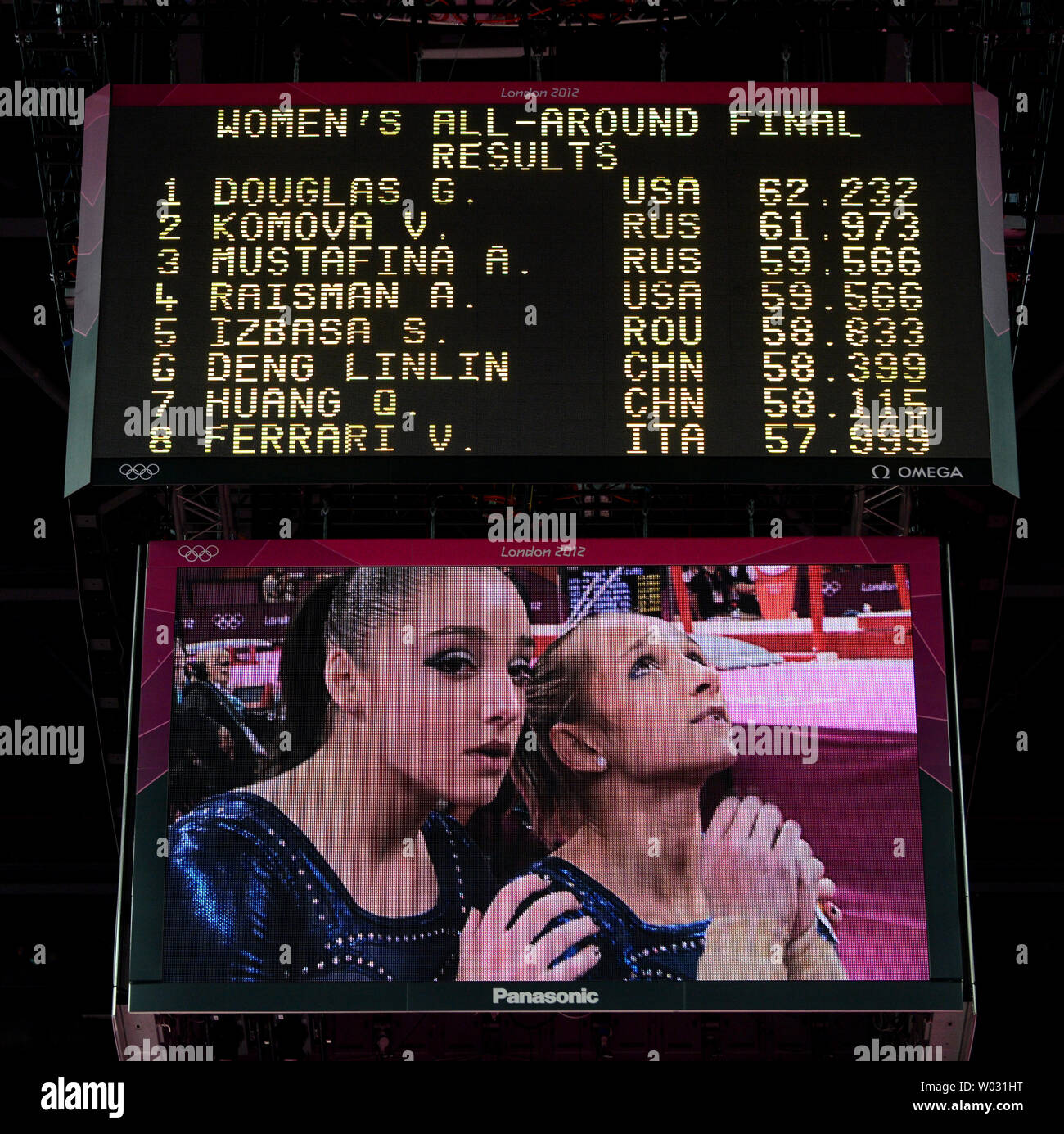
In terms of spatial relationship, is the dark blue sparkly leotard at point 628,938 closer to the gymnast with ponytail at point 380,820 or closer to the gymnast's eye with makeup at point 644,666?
the gymnast with ponytail at point 380,820

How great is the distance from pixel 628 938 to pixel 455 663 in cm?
229

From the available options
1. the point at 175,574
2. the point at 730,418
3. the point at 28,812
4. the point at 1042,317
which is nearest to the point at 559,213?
the point at 730,418

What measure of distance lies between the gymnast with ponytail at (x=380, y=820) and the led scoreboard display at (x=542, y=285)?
1288mm

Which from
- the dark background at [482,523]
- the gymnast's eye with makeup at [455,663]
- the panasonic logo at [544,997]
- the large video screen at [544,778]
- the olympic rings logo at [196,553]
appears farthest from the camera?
the dark background at [482,523]

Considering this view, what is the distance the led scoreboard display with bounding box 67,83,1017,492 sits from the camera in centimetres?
1273

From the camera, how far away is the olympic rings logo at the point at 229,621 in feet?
44.1

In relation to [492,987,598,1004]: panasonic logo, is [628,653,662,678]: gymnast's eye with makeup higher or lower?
higher

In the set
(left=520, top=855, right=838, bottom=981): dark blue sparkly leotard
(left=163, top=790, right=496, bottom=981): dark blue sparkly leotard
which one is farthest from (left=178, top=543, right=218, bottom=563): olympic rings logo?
(left=520, top=855, right=838, bottom=981): dark blue sparkly leotard

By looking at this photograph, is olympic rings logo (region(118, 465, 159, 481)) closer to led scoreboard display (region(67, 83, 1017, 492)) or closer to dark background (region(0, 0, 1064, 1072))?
led scoreboard display (region(67, 83, 1017, 492))

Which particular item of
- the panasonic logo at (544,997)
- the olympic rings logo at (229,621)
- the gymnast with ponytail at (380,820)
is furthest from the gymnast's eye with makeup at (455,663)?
the panasonic logo at (544,997)

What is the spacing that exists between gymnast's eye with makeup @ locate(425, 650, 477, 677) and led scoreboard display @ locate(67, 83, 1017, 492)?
1.46 metres

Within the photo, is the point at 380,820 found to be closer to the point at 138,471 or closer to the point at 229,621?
the point at 229,621

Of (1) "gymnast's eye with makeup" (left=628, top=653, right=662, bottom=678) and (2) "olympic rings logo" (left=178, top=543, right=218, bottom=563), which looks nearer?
(1) "gymnast's eye with makeup" (left=628, top=653, right=662, bottom=678)

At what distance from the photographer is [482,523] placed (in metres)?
14.7
